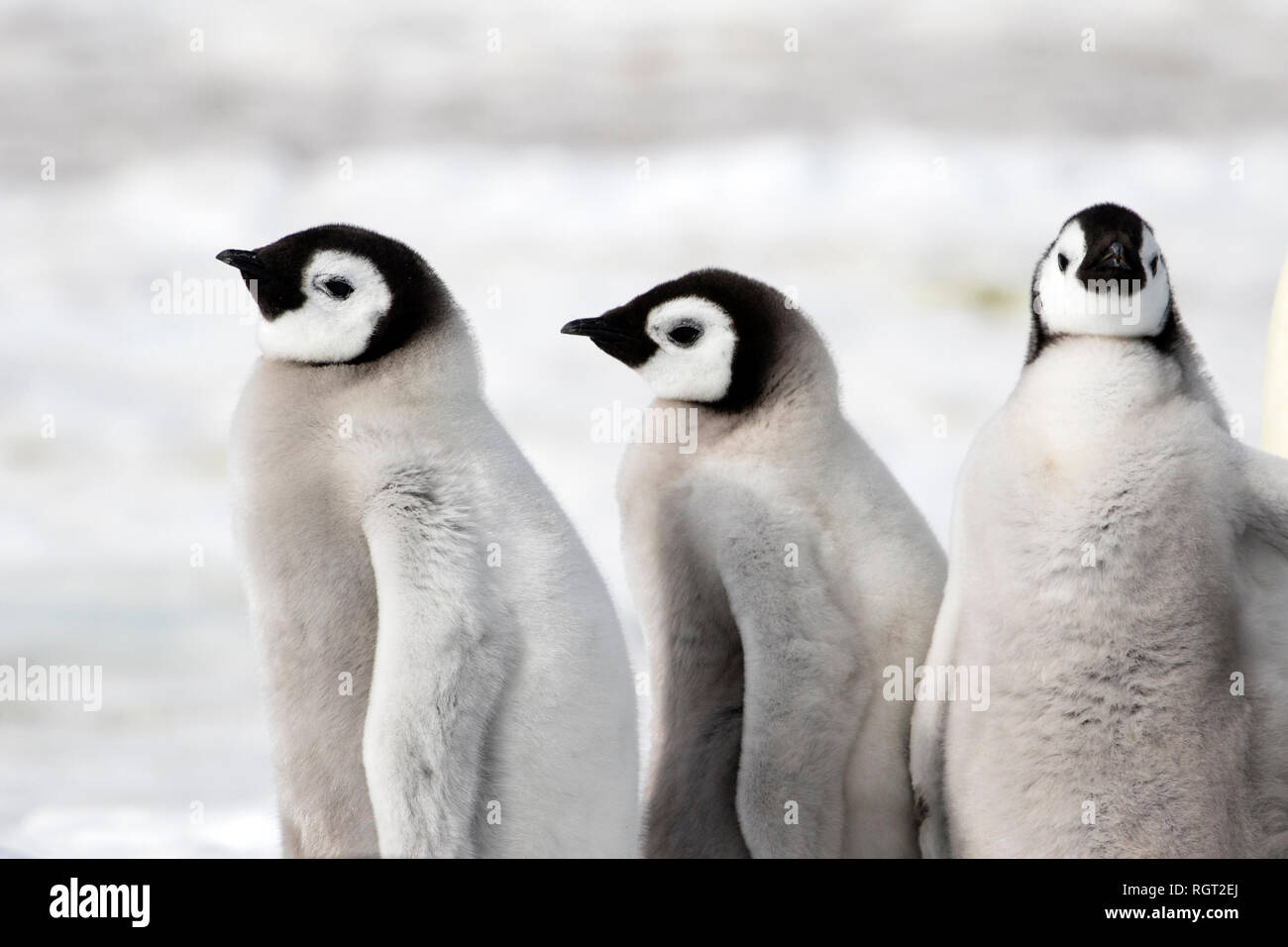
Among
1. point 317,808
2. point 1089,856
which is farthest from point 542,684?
point 1089,856

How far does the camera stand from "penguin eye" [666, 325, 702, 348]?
214cm

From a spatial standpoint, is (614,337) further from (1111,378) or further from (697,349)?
(1111,378)

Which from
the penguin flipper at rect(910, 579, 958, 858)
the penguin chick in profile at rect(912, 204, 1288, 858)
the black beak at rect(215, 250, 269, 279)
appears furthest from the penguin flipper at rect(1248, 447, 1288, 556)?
the black beak at rect(215, 250, 269, 279)

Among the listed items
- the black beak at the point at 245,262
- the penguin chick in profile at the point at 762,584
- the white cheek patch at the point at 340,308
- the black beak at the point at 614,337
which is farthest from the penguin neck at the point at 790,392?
the black beak at the point at 245,262

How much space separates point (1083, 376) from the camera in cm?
193

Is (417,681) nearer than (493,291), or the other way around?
(417,681)

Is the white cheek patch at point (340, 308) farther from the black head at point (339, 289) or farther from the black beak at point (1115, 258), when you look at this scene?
the black beak at point (1115, 258)

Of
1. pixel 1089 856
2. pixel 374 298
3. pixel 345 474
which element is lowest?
pixel 1089 856

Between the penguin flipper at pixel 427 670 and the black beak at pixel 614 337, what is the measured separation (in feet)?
1.20

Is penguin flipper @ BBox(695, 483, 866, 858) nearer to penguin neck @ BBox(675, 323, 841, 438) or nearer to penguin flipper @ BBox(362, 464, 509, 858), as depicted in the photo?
penguin neck @ BBox(675, 323, 841, 438)

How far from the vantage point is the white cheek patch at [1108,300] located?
1.92 m
